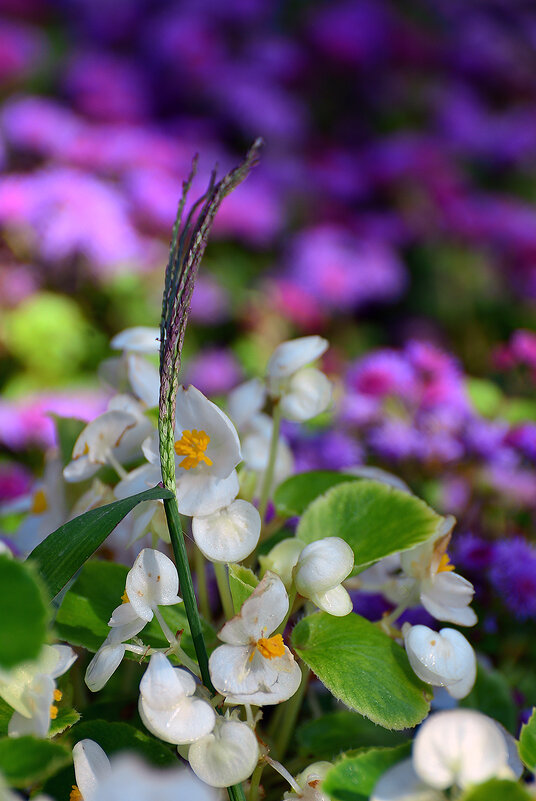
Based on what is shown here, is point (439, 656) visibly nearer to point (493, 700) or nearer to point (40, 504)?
point (493, 700)

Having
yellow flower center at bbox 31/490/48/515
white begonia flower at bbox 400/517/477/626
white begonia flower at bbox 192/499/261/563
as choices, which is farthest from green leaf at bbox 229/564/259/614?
yellow flower center at bbox 31/490/48/515

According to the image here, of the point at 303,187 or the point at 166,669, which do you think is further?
the point at 303,187

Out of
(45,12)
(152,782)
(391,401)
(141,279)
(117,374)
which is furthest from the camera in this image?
(45,12)

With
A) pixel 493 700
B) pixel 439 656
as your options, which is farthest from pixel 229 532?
pixel 493 700

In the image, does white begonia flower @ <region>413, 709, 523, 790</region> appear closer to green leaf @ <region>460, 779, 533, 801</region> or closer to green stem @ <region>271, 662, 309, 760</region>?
green leaf @ <region>460, 779, 533, 801</region>

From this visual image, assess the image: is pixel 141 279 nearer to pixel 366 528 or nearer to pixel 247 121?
pixel 247 121

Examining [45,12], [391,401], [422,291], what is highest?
[45,12]

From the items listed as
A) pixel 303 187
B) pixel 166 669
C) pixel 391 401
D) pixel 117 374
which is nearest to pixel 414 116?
pixel 303 187
